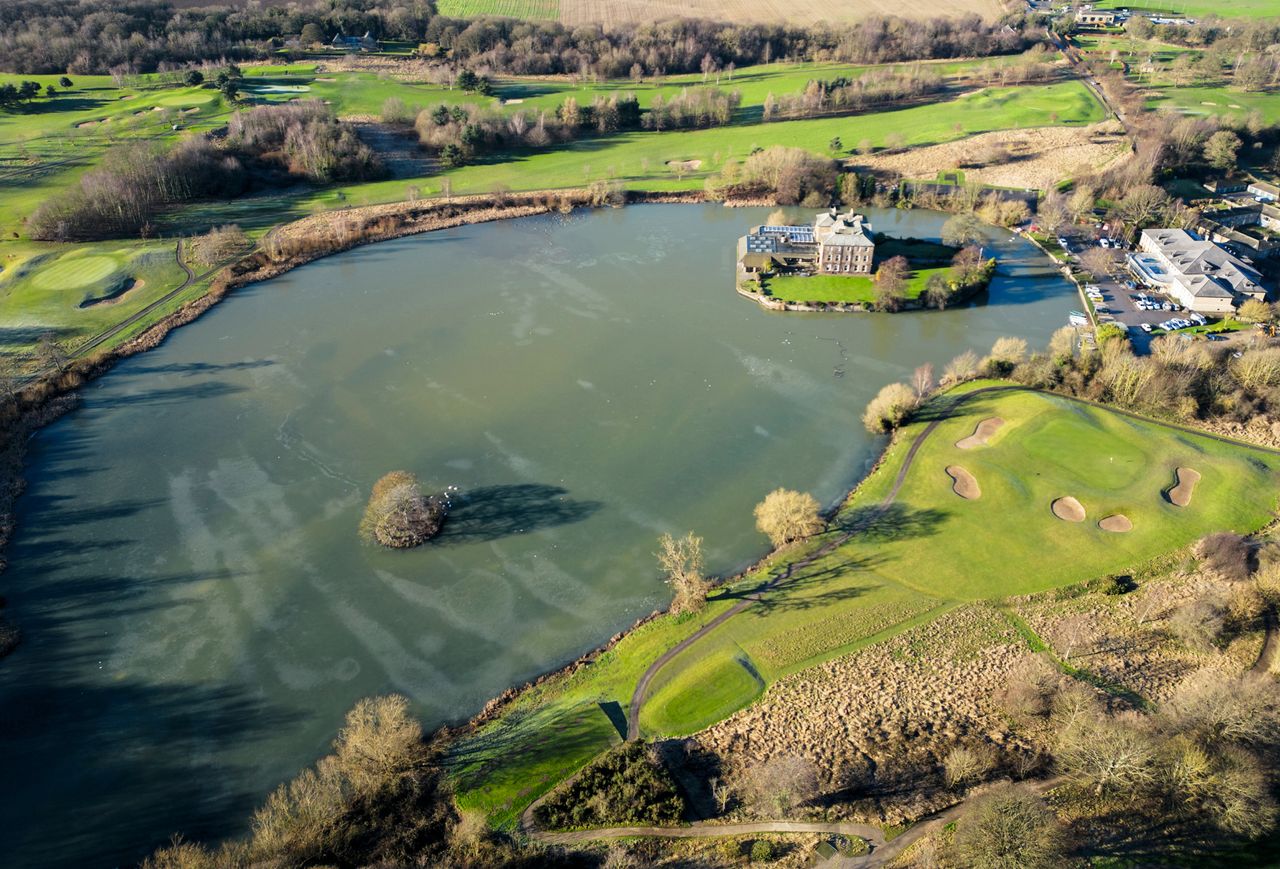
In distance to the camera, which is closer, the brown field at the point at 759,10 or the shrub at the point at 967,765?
the shrub at the point at 967,765

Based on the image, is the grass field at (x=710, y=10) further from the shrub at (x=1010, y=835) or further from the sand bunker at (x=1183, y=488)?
the shrub at (x=1010, y=835)

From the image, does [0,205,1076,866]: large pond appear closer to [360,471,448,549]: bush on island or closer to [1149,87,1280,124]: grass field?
[360,471,448,549]: bush on island

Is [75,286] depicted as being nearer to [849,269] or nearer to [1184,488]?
[849,269]

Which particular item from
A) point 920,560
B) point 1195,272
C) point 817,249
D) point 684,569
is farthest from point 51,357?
point 1195,272

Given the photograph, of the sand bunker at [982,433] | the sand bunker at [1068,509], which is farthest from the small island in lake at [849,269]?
the sand bunker at [1068,509]

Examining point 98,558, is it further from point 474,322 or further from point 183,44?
point 183,44

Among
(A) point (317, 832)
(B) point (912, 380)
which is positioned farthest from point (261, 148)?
(A) point (317, 832)

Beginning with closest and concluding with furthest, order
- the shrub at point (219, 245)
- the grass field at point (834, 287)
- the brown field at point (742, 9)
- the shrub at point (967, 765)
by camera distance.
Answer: the shrub at point (967, 765)
the grass field at point (834, 287)
the shrub at point (219, 245)
the brown field at point (742, 9)

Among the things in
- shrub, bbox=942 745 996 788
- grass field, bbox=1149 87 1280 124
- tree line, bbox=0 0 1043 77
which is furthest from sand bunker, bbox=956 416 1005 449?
tree line, bbox=0 0 1043 77
